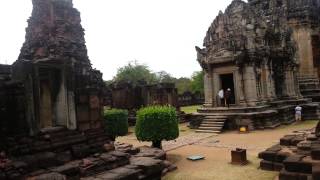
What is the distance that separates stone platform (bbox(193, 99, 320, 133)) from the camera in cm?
1592

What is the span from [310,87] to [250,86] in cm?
725

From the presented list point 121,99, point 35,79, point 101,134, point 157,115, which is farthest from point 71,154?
point 121,99

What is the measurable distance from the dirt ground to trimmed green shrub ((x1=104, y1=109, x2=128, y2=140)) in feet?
3.19

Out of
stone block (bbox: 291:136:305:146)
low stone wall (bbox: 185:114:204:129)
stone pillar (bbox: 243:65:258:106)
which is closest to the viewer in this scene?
stone block (bbox: 291:136:305:146)

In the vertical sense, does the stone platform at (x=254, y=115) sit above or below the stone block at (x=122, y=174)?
above

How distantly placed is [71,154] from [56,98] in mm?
1213

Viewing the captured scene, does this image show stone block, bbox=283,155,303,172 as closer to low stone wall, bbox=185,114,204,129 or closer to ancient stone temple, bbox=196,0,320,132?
ancient stone temple, bbox=196,0,320,132

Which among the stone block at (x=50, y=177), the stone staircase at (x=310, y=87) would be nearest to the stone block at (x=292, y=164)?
the stone block at (x=50, y=177)

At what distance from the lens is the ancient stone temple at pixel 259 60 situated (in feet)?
54.8

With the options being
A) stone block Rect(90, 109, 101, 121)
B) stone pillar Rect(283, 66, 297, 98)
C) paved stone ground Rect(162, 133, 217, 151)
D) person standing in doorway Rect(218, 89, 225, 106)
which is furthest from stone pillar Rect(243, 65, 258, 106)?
stone block Rect(90, 109, 101, 121)

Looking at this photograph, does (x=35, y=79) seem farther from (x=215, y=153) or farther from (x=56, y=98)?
(x=215, y=153)

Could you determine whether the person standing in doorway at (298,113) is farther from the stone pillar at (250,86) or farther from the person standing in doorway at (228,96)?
the person standing in doorway at (228,96)

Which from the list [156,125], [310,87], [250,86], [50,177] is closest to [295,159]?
[156,125]

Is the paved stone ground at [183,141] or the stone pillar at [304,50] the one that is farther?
the stone pillar at [304,50]
